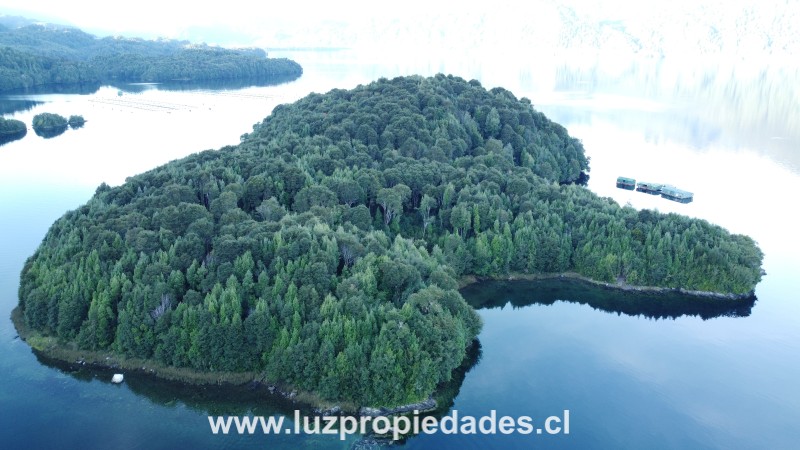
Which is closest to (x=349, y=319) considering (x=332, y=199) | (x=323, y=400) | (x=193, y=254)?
(x=323, y=400)

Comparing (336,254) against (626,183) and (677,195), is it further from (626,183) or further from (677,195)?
(626,183)

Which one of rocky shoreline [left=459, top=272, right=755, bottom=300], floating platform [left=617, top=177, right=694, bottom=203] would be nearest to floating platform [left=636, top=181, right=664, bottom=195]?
floating platform [left=617, top=177, right=694, bottom=203]

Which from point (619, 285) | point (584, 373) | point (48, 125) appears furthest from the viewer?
point (48, 125)

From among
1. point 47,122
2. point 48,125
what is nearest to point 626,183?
point 48,125

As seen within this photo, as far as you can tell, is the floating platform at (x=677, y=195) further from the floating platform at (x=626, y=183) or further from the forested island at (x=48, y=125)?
the forested island at (x=48, y=125)

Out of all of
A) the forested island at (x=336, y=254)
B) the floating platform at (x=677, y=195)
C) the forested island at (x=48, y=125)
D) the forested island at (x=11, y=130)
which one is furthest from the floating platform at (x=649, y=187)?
the forested island at (x=11, y=130)

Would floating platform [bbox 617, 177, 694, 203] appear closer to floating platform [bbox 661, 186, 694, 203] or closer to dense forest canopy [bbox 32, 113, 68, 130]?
floating platform [bbox 661, 186, 694, 203]
